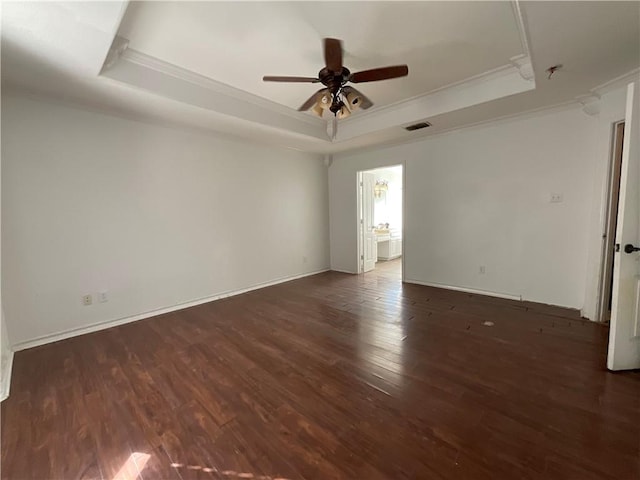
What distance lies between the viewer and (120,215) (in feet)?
10.8

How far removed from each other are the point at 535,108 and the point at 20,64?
5240mm

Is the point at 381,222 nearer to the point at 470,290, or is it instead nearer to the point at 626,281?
the point at 470,290

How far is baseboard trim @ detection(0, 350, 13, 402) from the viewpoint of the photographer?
6.57 ft

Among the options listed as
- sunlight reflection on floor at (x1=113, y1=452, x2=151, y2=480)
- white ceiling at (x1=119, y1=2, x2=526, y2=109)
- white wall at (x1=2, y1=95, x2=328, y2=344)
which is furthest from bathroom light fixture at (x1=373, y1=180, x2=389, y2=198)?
sunlight reflection on floor at (x1=113, y1=452, x2=151, y2=480)

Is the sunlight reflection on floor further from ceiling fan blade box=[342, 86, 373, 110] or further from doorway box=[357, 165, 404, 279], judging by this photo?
doorway box=[357, 165, 404, 279]

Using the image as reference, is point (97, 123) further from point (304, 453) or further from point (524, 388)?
point (524, 388)

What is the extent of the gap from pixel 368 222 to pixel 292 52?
3919mm

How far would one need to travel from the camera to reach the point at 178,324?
329 cm

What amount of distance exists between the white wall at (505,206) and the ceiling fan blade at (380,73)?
2.45 metres

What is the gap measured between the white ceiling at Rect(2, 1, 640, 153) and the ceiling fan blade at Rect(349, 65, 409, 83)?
344mm

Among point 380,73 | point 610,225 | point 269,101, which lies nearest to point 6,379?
point 269,101

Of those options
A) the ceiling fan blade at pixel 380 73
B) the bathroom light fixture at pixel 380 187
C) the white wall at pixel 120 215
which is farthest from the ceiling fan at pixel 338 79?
the bathroom light fixture at pixel 380 187

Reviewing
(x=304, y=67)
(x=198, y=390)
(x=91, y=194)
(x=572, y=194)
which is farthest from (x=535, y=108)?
(x=91, y=194)

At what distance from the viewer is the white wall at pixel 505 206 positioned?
3340 mm
